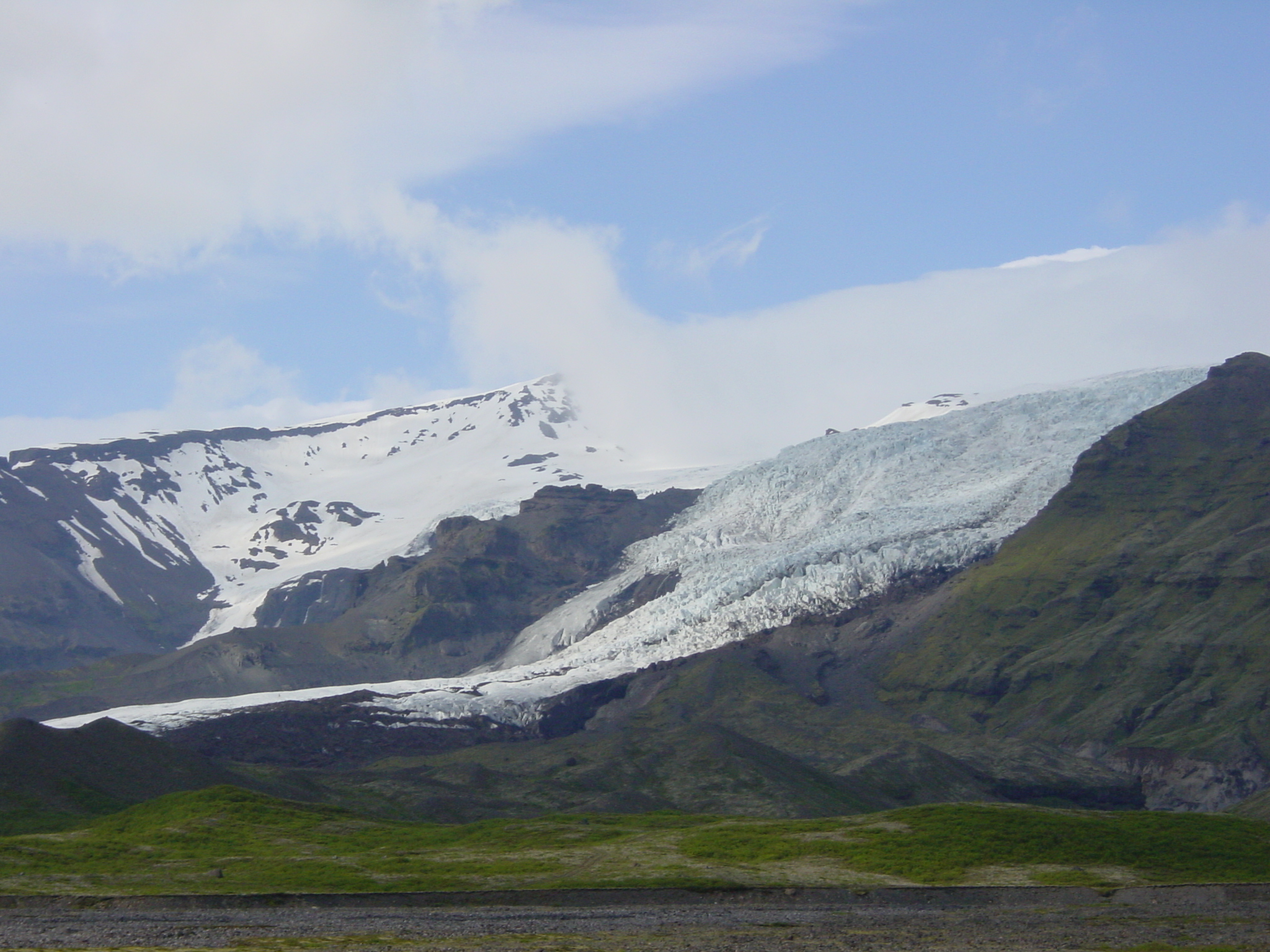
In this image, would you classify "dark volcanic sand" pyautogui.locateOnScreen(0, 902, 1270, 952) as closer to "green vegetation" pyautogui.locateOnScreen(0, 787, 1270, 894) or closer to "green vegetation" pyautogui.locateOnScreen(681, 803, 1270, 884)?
"green vegetation" pyautogui.locateOnScreen(0, 787, 1270, 894)

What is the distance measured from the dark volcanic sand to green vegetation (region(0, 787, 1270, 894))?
310 inches

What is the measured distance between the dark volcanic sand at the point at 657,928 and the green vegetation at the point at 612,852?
7.88 m

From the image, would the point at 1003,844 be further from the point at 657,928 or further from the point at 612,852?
the point at 657,928

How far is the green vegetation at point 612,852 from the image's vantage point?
88.9 m

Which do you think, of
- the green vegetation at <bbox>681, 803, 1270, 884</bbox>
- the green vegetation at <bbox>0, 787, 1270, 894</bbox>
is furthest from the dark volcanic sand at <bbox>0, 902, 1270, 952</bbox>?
the green vegetation at <bbox>681, 803, 1270, 884</bbox>

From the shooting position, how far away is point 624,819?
416ft

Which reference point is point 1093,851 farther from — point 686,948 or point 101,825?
point 101,825

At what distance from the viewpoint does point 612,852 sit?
100125 millimetres

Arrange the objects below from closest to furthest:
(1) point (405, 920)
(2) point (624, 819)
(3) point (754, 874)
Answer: (1) point (405, 920) → (3) point (754, 874) → (2) point (624, 819)

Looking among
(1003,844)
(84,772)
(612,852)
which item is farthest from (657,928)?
(84,772)

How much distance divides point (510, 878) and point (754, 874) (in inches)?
551

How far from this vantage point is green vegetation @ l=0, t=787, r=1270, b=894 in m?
88.9

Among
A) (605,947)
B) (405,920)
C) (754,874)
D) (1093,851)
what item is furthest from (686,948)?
(1093,851)

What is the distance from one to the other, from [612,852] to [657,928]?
2746 centimetres
